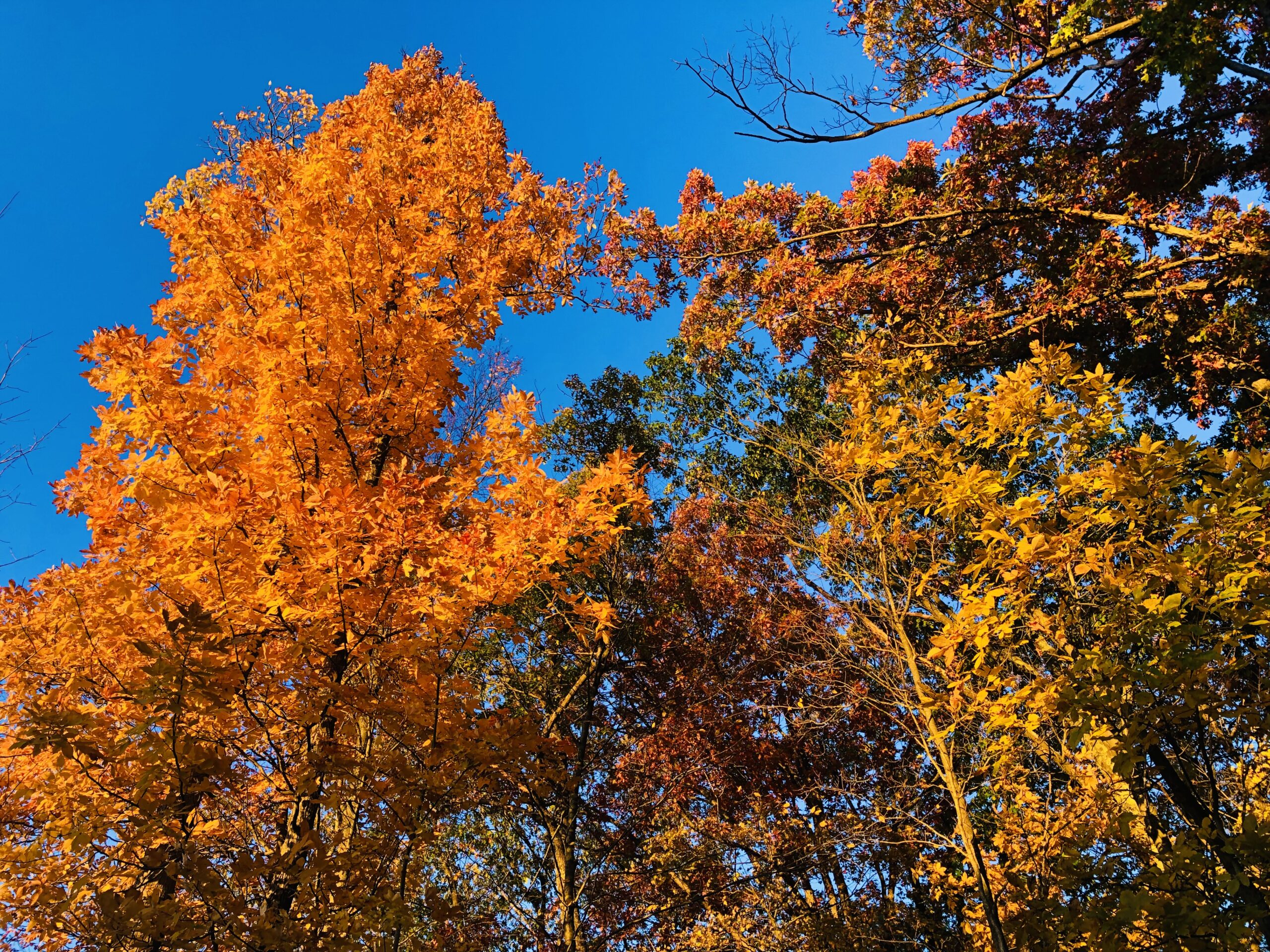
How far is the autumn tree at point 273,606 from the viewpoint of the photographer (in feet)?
9.13

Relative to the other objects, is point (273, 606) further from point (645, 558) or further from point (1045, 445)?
point (645, 558)

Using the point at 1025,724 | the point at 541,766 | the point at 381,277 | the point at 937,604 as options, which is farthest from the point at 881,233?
the point at 541,766

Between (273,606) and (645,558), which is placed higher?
(645,558)

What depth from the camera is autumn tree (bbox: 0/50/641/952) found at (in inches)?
110

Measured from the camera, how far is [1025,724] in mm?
2891

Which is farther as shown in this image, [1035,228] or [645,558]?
[645,558]

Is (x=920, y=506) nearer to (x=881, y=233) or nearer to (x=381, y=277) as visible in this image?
(x=381, y=277)

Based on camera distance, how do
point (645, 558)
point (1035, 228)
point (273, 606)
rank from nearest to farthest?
point (273, 606), point (1035, 228), point (645, 558)

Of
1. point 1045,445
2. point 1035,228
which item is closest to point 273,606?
point 1045,445

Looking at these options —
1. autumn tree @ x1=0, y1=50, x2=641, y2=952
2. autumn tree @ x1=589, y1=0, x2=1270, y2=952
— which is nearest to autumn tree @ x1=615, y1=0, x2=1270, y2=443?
autumn tree @ x1=589, y1=0, x2=1270, y2=952

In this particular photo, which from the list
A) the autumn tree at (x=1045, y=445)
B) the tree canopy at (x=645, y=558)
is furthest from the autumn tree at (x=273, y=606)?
the autumn tree at (x=1045, y=445)

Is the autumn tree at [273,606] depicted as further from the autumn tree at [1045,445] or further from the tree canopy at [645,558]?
the autumn tree at [1045,445]

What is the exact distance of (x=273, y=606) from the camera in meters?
3.14

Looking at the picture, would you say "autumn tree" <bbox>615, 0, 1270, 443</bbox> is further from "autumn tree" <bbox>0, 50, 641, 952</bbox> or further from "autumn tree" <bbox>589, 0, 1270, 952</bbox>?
"autumn tree" <bbox>0, 50, 641, 952</bbox>
